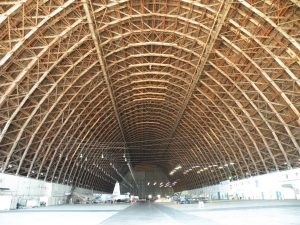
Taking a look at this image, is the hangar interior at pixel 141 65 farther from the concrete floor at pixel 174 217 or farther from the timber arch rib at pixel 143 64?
the concrete floor at pixel 174 217

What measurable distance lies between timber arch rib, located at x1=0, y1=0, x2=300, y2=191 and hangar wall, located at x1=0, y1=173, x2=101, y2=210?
1848mm

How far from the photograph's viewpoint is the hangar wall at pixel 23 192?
112 feet

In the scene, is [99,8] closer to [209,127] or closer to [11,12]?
[11,12]

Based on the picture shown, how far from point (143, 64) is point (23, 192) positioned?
844 inches

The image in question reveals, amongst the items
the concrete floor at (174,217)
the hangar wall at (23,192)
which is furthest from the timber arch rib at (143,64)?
the concrete floor at (174,217)

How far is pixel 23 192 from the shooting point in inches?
1553

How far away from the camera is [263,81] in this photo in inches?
1298

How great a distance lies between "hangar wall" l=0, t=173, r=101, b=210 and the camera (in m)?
34.2

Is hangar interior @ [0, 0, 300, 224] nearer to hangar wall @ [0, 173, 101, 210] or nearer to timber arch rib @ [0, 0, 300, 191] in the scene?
timber arch rib @ [0, 0, 300, 191]

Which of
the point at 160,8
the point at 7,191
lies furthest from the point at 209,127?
the point at 7,191

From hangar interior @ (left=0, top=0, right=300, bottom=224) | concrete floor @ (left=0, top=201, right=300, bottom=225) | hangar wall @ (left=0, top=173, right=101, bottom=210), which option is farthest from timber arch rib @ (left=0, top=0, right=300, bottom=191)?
concrete floor @ (left=0, top=201, right=300, bottom=225)

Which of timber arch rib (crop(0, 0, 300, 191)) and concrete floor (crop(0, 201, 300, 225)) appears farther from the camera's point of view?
timber arch rib (crop(0, 0, 300, 191))

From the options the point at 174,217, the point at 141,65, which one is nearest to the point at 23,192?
the point at 141,65

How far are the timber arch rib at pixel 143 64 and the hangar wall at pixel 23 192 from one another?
6.06 ft
